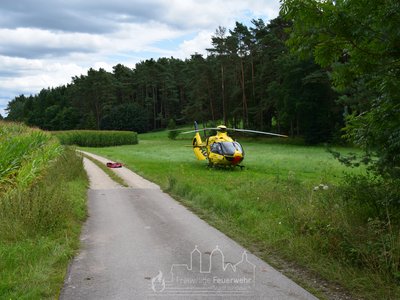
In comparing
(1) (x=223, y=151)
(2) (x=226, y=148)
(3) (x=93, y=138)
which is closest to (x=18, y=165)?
(1) (x=223, y=151)

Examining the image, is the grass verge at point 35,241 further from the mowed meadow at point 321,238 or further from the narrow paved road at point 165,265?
the mowed meadow at point 321,238

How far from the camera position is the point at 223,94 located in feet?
231

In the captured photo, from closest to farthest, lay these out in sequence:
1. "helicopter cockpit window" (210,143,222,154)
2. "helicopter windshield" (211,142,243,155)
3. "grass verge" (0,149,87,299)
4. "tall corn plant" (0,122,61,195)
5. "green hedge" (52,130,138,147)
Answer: "grass verge" (0,149,87,299) < "tall corn plant" (0,122,61,195) < "helicopter windshield" (211,142,243,155) < "helicopter cockpit window" (210,143,222,154) < "green hedge" (52,130,138,147)

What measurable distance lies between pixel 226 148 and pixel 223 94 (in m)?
47.4

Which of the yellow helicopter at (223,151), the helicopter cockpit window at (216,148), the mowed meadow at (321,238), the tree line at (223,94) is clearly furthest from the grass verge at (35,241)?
the helicopter cockpit window at (216,148)

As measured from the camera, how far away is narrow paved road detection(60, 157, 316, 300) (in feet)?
18.9

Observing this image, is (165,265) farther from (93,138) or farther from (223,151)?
(93,138)

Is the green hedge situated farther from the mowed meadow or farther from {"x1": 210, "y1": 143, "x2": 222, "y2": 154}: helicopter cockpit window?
the mowed meadow

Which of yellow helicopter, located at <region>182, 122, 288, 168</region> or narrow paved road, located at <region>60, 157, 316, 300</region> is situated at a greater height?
yellow helicopter, located at <region>182, 122, 288, 168</region>

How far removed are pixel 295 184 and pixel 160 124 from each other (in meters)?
94.8

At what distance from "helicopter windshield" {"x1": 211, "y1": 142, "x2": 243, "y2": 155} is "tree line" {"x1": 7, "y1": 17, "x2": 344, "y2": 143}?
7906 mm

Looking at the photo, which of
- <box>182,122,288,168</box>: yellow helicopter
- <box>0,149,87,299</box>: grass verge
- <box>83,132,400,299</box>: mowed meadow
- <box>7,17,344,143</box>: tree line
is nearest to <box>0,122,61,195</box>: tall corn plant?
<box>0,149,87,299</box>: grass verge

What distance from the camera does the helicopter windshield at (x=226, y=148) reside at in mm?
23712

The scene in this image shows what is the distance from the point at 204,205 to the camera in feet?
41.0
